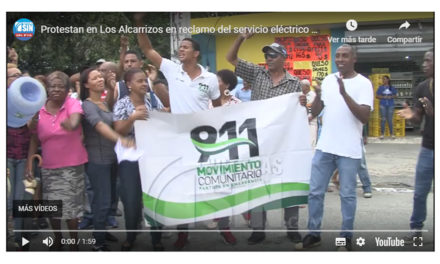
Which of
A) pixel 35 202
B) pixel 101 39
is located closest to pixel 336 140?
pixel 101 39

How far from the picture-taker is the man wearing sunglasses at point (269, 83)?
A: 4934 mm

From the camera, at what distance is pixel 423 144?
4.91 m

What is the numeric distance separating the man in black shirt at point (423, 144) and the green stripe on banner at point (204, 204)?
39.2 inches

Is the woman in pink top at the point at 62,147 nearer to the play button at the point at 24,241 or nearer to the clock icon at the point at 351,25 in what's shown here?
the play button at the point at 24,241

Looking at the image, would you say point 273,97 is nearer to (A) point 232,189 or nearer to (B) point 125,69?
(A) point 232,189

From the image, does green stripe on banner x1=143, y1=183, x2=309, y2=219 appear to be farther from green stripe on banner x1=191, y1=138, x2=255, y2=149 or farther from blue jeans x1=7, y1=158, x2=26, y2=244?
blue jeans x1=7, y1=158, x2=26, y2=244

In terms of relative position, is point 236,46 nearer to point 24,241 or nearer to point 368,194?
point 368,194

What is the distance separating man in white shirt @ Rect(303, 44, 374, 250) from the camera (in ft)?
15.9

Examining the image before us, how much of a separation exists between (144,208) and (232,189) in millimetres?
731

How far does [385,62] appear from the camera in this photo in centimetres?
488

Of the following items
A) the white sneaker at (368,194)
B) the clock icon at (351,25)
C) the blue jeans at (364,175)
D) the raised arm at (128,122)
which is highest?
the clock icon at (351,25)

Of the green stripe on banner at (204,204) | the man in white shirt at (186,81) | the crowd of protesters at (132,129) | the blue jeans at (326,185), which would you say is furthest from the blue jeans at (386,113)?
the man in white shirt at (186,81)

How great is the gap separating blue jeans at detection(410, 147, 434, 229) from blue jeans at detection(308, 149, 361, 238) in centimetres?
49
